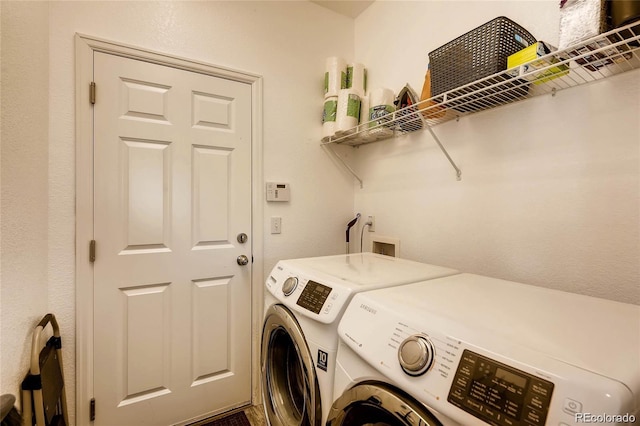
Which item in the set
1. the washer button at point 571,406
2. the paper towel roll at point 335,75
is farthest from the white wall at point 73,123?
the washer button at point 571,406

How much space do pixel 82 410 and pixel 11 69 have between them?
154 cm

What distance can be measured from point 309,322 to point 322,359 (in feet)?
0.42

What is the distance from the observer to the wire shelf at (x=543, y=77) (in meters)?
0.91

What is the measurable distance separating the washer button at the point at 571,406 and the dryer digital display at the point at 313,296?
2.15ft

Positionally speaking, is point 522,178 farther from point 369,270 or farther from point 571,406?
point 571,406

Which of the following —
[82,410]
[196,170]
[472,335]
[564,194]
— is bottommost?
[82,410]

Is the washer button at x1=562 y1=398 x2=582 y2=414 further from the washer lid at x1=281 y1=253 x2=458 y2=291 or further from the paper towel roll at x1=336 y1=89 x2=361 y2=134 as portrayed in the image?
the paper towel roll at x1=336 y1=89 x2=361 y2=134

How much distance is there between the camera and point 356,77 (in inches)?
81.0

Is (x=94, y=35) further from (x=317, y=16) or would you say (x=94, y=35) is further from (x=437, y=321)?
(x=437, y=321)

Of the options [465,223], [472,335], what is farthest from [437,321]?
[465,223]

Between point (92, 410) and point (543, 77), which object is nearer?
point (543, 77)

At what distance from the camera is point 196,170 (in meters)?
1.75

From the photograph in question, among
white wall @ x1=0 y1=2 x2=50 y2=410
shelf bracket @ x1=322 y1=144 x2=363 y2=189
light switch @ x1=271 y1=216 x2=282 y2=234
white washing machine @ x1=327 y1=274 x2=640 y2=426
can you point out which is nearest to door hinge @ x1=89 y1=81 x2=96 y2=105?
white wall @ x1=0 y1=2 x2=50 y2=410

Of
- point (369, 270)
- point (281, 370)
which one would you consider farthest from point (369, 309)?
point (281, 370)
